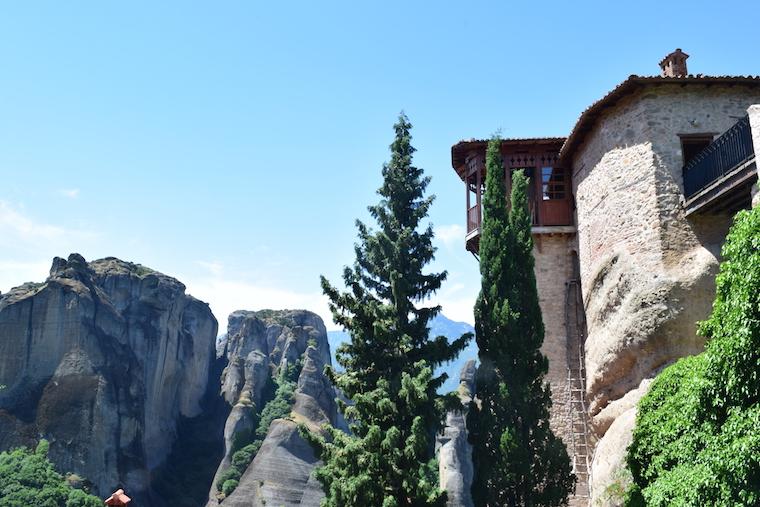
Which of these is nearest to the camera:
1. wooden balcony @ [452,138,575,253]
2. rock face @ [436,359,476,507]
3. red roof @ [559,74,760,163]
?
red roof @ [559,74,760,163]

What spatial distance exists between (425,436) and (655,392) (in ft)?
19.4

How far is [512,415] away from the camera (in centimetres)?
1753

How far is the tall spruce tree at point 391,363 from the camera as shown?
52.9 feet

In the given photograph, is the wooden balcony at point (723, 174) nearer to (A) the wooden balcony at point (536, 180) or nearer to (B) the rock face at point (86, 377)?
(A) the wooden balcony at point (536, 180)

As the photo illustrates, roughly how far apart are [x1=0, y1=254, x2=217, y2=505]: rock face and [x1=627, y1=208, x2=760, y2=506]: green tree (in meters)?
50.8

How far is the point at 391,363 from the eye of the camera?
18250 millimetres

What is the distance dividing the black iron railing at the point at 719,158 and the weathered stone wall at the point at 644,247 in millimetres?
359

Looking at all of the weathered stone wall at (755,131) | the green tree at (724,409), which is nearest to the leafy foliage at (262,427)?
the green tree at (724,409)

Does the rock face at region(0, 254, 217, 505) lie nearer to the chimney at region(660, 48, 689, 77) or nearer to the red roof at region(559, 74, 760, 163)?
the red roof at region(559, 74, 760, 163)

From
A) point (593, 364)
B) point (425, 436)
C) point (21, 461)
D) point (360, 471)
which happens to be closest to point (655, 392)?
point (593, 364)

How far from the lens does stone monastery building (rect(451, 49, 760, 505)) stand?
14.5 m

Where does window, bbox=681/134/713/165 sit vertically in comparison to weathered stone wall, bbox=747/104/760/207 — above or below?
above

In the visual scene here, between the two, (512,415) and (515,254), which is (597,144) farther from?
(512,415)

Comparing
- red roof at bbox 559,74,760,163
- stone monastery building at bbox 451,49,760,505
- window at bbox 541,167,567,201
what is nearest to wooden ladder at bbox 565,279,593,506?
stone monastery building at bbox 451,49,760,505
